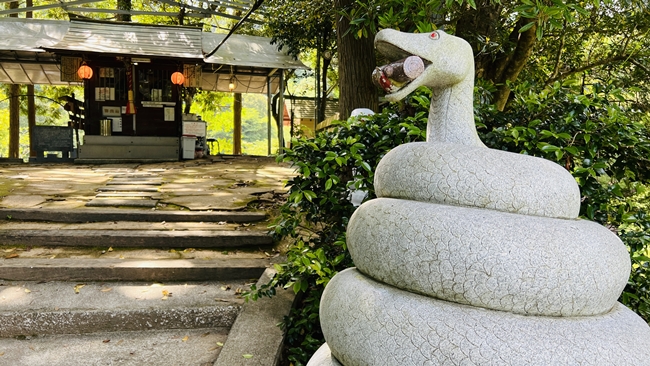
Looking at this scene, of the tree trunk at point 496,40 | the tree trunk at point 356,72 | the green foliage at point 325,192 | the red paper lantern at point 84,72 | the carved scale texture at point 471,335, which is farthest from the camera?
the red paper lantern at point 84,72

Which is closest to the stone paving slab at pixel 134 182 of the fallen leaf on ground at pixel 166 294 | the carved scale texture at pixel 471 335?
the fallen leaf on ground at pixel 166 294

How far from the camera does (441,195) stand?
1.71 meters

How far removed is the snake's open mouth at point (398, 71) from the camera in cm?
183

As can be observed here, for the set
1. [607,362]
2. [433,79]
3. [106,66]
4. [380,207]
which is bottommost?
[607,362]

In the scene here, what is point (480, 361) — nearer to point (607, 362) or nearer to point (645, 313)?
point (607, 362)

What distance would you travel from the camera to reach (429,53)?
1857 mm

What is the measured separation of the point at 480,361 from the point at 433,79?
1.11 metres

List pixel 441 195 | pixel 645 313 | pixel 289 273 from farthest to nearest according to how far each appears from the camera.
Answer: pixel 289 273 < pixel 645 313 < pixel 441 195

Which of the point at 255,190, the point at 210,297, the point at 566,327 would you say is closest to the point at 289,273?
the point at 210,297

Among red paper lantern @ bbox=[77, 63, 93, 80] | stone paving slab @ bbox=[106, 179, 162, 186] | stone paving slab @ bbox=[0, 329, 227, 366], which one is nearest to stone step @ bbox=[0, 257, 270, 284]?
stone paving slab @ bbox=[0, 329, 227, 366]

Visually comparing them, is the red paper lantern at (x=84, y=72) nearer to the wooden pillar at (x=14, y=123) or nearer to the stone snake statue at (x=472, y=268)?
the wooden pillar at (x=14, y=123)

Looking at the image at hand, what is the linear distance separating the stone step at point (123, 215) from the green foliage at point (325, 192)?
2.47 metres

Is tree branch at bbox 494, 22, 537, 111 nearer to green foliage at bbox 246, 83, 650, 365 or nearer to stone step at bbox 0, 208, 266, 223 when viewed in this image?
green foliage at bbox 246, 83, 650, 365

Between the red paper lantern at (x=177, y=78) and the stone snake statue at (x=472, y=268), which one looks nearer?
the stone snake statue at (x=472, y=268)
